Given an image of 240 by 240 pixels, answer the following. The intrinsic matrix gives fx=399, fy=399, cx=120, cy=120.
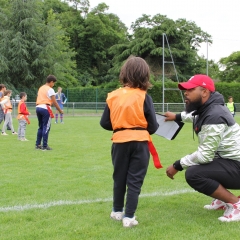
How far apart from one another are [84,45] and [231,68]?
76.3ft

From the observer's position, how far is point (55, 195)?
5566 millimetres

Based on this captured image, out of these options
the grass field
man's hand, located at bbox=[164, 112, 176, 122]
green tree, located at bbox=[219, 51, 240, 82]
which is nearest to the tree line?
green tree, located at bbox=[219, 51, 240, 82]

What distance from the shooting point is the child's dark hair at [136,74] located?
415 cm

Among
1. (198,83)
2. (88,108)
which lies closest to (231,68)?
(88,108)

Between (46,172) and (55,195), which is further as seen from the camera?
(46,172)

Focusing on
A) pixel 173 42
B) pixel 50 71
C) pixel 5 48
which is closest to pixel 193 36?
pixel 173 42

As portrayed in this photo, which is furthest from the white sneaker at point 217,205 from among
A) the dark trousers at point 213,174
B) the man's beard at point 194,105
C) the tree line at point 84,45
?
the tree line at point 84,45

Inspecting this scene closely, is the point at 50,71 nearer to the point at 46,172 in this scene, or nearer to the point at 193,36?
the point at 193,36

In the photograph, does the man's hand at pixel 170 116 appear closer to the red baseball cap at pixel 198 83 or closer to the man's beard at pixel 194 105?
the man's beard at pixel 194 105

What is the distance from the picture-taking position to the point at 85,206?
4.96 metres

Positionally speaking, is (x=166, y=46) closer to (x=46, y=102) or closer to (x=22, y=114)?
(x=22, y=114)

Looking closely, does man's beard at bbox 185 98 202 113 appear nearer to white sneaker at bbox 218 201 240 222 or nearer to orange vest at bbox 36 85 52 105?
white sneaker at bbox 218 201 240 222

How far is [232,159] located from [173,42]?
46.8m

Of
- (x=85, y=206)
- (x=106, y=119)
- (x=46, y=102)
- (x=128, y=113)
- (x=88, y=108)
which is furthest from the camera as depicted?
(x=88, y=108)
